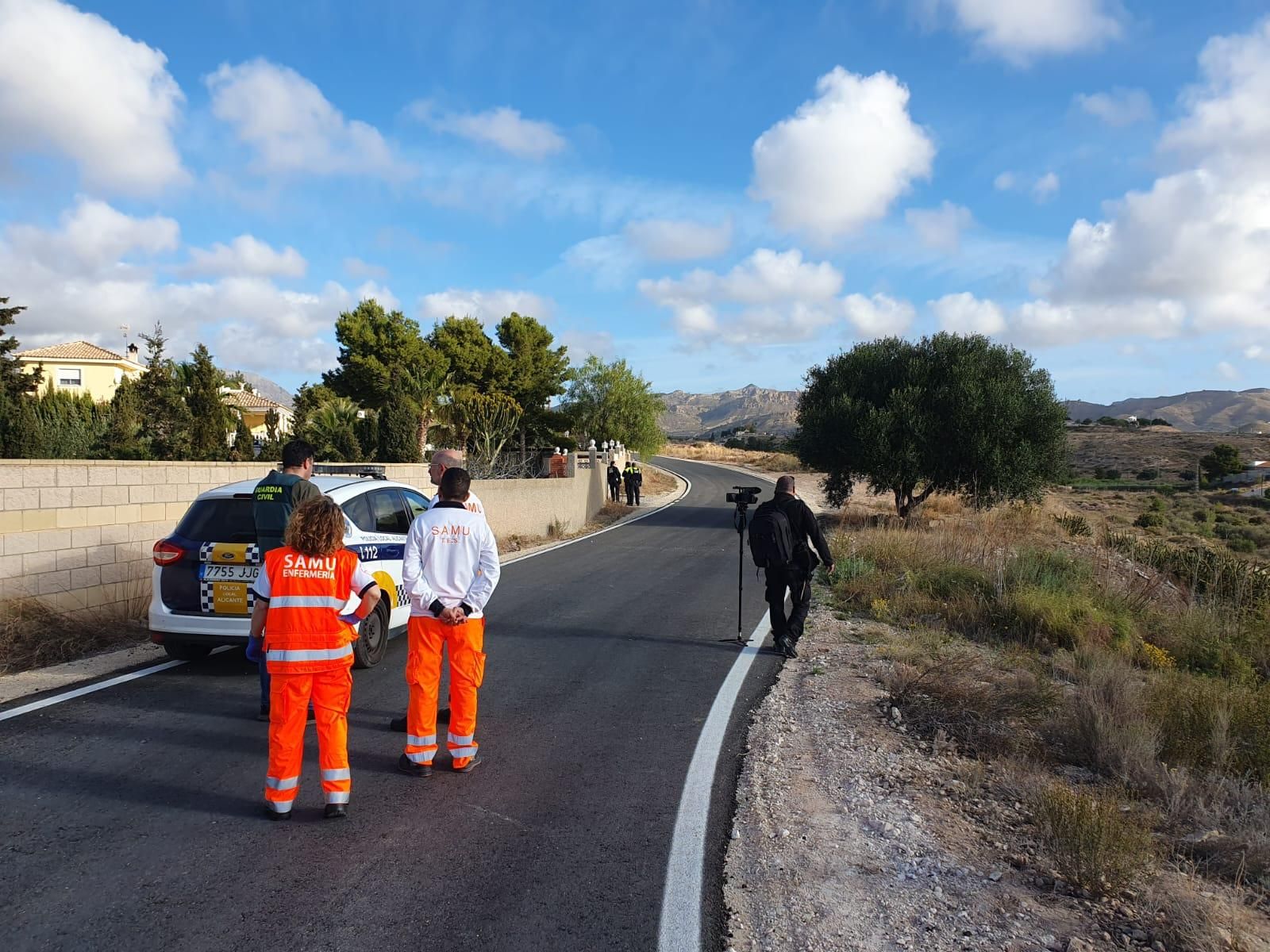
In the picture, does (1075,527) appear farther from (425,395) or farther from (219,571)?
(425,395)

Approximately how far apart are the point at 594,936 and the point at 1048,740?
3.96m

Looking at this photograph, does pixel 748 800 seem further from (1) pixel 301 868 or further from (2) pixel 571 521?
(2) pixel 571 521

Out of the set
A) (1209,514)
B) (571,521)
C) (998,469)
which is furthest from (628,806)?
(1209,514)

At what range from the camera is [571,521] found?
83.8 ft

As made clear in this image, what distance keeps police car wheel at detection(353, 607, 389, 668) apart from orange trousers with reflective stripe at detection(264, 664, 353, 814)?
2770 millimetres

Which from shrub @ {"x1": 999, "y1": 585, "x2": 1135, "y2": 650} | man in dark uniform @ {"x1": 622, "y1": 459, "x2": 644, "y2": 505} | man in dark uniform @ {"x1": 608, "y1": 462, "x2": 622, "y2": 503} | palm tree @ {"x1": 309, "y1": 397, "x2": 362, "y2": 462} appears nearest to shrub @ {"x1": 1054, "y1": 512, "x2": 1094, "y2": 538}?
shrub @ {"x1": 999, "y1": 585, "x2": 1135, "y2": 650}

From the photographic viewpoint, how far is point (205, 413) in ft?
91.1

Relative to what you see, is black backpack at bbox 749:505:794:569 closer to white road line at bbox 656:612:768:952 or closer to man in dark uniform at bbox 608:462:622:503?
white road line at bbox 656:612:768:952

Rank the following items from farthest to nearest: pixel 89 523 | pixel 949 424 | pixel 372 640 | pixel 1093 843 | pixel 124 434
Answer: pixel 949 424 → pixel 124 434 → pixel 89 523 → pixel 372 640 → pixel 1093 843

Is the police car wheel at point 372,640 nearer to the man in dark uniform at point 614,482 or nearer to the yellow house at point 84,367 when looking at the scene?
the man in dark uniform at point 614,482

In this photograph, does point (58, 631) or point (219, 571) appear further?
point (58, 631)

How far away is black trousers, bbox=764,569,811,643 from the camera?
27.4 feet

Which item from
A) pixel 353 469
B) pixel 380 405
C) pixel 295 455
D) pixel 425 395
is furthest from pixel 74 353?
pixel 295 455

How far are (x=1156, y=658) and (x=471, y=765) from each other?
6.85m
